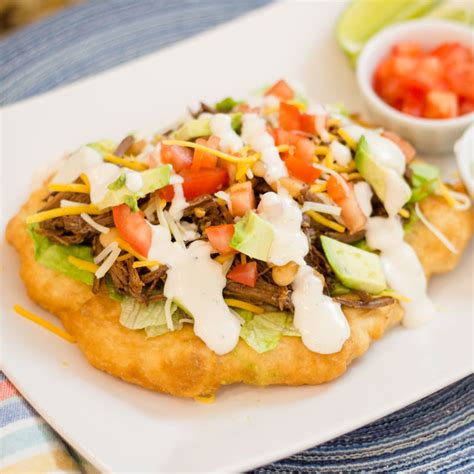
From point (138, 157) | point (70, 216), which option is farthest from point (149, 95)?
point (70, 216)

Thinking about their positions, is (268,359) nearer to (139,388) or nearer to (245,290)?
(245,290)

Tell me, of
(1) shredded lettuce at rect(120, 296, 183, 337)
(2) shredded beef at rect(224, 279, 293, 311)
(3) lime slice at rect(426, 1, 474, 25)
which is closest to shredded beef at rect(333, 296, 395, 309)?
(2) shredded beef at rect(224, 279, 293, 311)

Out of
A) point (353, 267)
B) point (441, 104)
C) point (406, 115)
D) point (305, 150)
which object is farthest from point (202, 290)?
point (441, 104)

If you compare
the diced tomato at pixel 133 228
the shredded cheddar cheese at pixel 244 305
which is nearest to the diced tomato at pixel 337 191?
the shredded cheddar cheese at pixel 244 305

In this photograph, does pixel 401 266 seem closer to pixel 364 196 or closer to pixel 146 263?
pixel 364 196

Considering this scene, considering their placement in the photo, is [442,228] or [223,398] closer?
[223,398]
